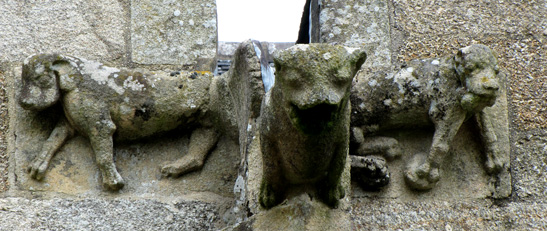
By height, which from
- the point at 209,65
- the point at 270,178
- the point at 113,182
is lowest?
the point at 113,182

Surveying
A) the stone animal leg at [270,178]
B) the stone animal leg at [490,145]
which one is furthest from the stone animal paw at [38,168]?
the stone animal leg at [490,145]

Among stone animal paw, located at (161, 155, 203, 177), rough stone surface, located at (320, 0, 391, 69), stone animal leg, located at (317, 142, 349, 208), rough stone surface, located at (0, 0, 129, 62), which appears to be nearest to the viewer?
stone animal leg, located at (317, 142, 349, 208)

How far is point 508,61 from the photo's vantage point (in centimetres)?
351

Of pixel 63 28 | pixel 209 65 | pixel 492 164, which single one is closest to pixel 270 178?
pixel 209 65

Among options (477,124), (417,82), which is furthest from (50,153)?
(477,124)

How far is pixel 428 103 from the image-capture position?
3104 millimetres

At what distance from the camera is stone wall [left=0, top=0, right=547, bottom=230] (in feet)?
9.91

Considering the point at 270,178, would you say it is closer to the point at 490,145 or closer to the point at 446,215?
the point at 446,215

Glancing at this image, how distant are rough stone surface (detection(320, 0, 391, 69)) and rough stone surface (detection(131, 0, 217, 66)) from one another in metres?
0.55

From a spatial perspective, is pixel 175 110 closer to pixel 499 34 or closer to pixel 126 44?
pixel 126 44

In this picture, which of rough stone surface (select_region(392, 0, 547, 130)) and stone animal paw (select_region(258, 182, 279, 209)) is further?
rough stone surface (select_region(392, 0, 547, 130))

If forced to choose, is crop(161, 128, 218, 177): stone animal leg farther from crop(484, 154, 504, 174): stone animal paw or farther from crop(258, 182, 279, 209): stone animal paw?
crop(484, 154, 504, 174): stone animal paw

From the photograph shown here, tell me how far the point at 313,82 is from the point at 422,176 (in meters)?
0.97

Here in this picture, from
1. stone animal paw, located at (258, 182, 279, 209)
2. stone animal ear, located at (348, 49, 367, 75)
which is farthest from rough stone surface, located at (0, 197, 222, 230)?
stone animal ear, located at (348, 49, 367, 75)
